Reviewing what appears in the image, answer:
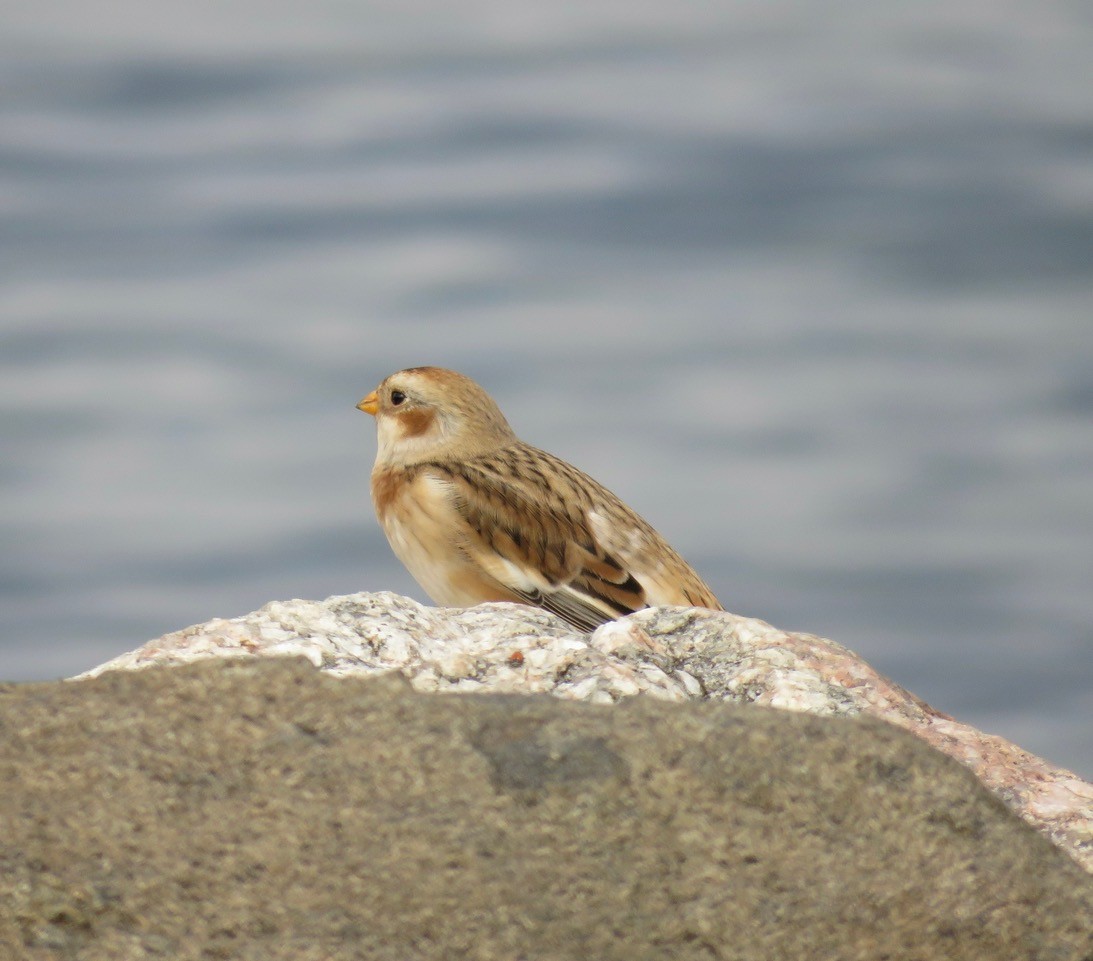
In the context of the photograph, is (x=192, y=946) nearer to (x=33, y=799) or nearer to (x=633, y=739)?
(x=33, y=799)

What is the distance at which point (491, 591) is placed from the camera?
737 centimetres

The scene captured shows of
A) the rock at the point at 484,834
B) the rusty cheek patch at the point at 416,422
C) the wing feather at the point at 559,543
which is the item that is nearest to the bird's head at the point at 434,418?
the rusty cheek patch at the point at 416,422

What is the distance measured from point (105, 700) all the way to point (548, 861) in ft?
3.28

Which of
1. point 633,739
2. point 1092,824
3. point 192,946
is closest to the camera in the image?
point 192,946

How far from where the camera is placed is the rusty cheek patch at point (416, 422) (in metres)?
8.03

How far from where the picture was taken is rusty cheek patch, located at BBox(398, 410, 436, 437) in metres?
8.03

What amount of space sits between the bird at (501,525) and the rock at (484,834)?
396cm

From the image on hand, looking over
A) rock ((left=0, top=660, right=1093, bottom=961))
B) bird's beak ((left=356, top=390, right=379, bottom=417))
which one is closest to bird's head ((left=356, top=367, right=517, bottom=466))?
bird's beak ((left=356, top=390, right=379, bottom=417))

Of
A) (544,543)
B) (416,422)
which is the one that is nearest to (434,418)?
(416,422)

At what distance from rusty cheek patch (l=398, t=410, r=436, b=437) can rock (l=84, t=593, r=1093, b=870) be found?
3678 millimetres

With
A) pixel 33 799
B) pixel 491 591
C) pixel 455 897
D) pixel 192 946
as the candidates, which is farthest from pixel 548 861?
pixel 491 591

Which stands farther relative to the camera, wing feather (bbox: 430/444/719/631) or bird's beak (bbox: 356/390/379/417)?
bird's beak (bbox: 356/390/379/417)

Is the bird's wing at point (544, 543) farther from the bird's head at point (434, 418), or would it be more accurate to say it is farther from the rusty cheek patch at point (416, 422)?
the rusty cheek patch at point (416, 422)

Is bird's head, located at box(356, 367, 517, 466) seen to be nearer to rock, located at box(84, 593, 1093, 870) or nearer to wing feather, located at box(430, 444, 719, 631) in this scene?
wing feather, located at box(430, 444, 719, 631)
